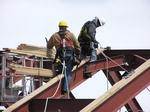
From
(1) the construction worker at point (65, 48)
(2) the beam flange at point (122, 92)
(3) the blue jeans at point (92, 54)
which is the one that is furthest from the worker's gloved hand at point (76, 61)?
(2) the beam flange at point (122, 92)

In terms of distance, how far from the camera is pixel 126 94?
37.2 ft

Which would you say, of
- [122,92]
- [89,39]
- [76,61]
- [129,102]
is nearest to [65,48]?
[76,61]

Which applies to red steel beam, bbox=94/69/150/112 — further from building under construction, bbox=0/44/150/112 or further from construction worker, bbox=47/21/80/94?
construction worker, bbox=47/21/80/94

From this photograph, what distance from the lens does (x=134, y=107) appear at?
17.1 m

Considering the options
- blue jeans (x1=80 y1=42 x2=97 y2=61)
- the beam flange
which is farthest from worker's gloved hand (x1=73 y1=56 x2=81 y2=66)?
the beam flange

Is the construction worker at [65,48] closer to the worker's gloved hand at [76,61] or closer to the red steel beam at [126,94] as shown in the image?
the worker's gloved hand at [76,61]

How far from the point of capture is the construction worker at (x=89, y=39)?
48.1ft

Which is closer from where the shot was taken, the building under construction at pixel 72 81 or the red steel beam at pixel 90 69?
the building under construction at pixel 72 81

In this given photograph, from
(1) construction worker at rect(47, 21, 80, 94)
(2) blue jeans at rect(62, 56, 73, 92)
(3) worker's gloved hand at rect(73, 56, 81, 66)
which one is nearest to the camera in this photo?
(1) construction worker at rect(47, 21, 80, 94)

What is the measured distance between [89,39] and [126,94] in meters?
3.73

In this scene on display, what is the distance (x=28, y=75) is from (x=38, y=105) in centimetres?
238

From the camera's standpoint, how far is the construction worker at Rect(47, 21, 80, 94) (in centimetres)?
1337

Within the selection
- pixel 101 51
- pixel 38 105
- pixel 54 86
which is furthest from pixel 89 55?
pixel 38 105

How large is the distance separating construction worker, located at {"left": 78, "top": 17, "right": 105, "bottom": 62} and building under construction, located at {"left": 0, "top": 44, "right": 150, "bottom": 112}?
27cm
